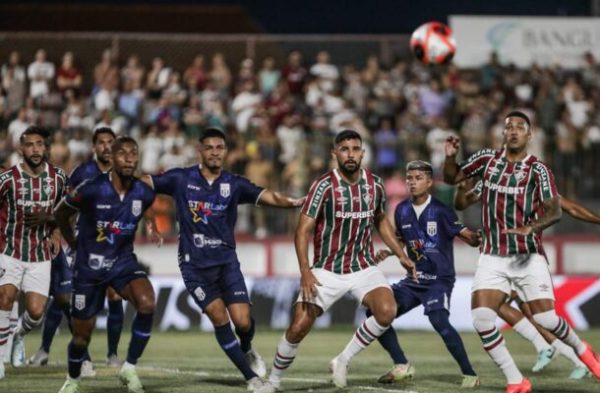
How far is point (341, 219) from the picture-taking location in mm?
11391

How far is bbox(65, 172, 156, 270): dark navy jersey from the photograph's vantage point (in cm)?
1105

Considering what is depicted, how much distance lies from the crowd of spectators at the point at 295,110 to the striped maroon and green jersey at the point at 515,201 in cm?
967

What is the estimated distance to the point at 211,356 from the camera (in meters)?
15.4

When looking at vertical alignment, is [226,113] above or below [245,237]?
above

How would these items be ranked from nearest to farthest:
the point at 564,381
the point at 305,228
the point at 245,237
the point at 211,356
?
the point at 305,228, the point at 564,381, the point at 211,356, the point at 245,237

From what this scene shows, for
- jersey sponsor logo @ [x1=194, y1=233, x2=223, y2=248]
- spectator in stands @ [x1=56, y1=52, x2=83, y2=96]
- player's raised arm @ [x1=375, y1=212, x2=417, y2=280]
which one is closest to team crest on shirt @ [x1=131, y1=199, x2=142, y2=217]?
jersey sponsor logo @ [x1=194, y1=233, x2=223, y2=248]

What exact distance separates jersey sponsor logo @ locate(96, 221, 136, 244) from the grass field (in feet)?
4.62

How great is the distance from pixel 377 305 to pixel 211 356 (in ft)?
15.0

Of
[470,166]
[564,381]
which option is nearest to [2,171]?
[470,166]

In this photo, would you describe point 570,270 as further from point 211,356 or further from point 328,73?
point 211,356

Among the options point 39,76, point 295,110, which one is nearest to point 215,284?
point 295,110

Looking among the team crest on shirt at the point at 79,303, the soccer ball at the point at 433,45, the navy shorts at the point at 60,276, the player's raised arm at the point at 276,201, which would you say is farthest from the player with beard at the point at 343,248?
the soccer ball at the point at 433,45

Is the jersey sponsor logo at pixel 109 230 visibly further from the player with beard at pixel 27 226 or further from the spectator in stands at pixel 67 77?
the spectator in stands at pixel 67 77

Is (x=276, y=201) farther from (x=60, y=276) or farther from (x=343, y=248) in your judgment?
(x=60, y=276)
